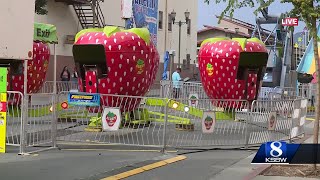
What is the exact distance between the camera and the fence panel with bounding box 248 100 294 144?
11672 millimetres

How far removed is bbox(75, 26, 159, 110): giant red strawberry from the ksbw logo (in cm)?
527

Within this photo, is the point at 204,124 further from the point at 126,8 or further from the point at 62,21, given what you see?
the point at 62,21

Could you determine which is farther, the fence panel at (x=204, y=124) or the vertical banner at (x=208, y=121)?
the fence panel at (x=204, y=124)

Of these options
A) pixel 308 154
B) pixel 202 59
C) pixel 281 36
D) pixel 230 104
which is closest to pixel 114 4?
pixel 281 36

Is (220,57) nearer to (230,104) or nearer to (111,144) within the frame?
(230,104)

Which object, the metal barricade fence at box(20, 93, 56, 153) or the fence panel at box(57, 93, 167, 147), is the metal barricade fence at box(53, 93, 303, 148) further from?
the metal barricade fence at box(20, 93, 56, 153)

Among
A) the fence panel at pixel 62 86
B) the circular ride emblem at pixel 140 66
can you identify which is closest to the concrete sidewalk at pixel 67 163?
the circular ride emblem at pixel 140 66

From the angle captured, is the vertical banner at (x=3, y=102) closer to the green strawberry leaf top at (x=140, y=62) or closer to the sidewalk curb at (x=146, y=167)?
the sidewalk curb at (x=146, y=167)

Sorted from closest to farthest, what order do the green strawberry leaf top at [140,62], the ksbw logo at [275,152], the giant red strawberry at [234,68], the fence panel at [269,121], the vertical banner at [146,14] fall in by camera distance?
1. the ksbw logo at [275,152]
2. the fence panel at [269,121]
3. the green strawberry leaf top at [140,62]
4. the giant red strawberry at [234,68]
5. the vertical banner at [146,14]

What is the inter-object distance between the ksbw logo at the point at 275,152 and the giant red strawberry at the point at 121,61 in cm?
527

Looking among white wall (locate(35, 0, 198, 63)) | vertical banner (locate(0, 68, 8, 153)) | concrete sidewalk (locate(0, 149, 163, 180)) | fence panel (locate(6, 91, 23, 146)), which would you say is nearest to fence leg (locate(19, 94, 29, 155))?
concrete sidewalk (locate(0, 149, 163, 180))

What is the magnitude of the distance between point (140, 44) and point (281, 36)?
13.7m

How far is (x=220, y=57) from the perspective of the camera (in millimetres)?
15234

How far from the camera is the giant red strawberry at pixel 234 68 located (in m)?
15.1
